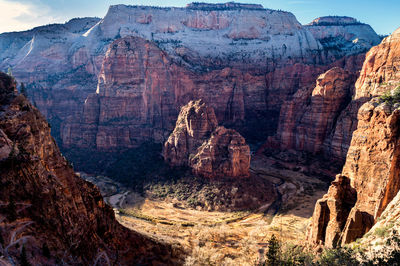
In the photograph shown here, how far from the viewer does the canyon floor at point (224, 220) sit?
108 feet

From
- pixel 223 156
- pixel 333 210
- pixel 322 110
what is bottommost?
pixel 223 156

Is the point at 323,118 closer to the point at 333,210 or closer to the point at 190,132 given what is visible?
the point at 190,132

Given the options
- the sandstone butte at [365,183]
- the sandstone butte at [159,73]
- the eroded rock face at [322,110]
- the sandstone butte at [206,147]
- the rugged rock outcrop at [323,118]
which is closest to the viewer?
the sandstone butte at [365,183]

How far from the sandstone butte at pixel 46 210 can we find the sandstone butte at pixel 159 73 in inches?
1884

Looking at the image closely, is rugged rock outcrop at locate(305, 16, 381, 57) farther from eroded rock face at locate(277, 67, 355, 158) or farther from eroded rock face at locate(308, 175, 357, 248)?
eroded rock face at locate(308, 175, 357, 248)

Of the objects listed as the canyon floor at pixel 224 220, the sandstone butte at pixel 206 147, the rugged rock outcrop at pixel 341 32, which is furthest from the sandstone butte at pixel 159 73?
the sandstone butte at pixel 206 147

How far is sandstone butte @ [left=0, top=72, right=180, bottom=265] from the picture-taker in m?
15.0

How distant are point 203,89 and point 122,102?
2433 cm

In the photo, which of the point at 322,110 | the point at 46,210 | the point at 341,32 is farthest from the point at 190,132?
the point at 341,32

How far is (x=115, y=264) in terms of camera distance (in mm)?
20219

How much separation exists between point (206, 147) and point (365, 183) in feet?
99.3

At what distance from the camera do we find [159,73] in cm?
7912

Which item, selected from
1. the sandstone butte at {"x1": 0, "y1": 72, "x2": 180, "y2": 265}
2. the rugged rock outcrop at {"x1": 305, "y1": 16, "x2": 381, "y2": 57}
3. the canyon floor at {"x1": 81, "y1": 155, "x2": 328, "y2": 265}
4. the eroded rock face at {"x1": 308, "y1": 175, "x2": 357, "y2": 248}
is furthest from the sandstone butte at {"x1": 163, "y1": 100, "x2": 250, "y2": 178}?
the rugged rock outcrop at {"x1": 305, "y1": 16, "x2": 381, "y2": 57}

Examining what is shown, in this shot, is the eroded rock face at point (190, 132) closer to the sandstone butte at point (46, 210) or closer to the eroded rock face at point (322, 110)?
the eroded rock face at point (322, 110)
